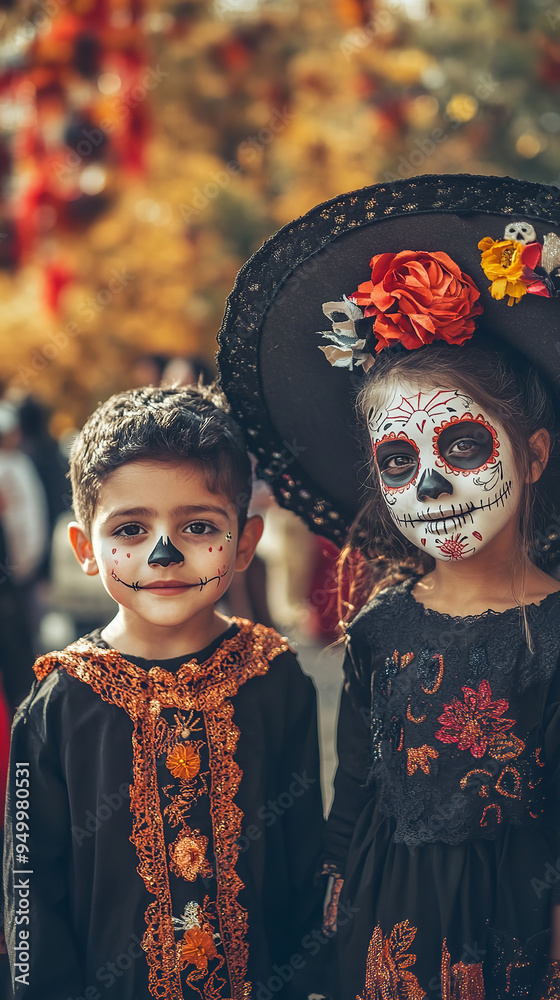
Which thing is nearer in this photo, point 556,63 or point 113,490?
point 113,490

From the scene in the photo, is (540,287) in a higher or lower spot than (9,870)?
higher

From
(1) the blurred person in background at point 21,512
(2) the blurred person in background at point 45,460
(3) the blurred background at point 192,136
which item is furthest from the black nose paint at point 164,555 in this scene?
(3) the blurred background at point 192,136

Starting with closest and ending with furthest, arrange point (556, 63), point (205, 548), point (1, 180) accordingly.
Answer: point (205, 548) < point (556, 63) < point (1, 180)

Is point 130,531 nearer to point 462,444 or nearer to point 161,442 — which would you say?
point 161,442

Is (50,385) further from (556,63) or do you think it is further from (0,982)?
(0,982)

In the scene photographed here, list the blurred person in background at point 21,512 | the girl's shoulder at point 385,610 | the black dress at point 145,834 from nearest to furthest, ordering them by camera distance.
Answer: the black dress at point 145,834 → the girl's shoulder at point 385,610 → the blurred person in background at point 21,512

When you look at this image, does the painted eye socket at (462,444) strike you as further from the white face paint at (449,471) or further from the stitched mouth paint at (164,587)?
the stitched mouth paint at (164,587)

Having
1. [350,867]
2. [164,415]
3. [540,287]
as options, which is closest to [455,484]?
[540,287]

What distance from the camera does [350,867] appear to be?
222 centimetres

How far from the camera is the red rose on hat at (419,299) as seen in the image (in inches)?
81.6

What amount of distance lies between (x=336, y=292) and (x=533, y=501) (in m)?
0.69

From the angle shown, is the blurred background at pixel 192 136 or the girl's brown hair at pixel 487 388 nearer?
the girl's brown hair at pixel 487 388

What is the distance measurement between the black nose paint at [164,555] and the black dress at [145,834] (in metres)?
0.27

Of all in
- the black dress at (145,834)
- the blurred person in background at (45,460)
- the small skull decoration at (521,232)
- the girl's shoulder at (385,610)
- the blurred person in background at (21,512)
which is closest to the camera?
the small skull decoration at (521,232)
